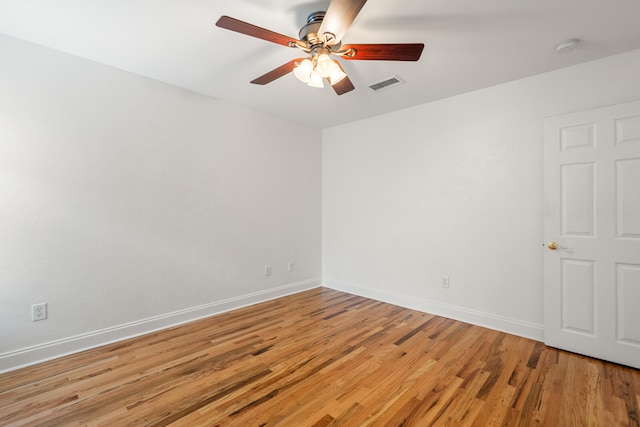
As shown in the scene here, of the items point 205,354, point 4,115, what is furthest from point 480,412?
point 4,115

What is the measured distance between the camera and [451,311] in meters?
3.24

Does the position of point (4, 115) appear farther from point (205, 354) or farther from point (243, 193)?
point (205, 354)

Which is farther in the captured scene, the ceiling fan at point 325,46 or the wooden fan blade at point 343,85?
the wooden fan blade at point 343,85

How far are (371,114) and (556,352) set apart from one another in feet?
10.7

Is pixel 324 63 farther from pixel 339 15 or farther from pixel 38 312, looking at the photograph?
pixel 38 312

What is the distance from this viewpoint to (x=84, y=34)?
7.15 feet

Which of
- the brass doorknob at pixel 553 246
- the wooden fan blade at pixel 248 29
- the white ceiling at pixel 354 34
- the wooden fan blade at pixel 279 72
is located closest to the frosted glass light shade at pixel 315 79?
the wooden fan blade at pixel 279 72

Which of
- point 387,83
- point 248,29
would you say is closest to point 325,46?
point 248,29

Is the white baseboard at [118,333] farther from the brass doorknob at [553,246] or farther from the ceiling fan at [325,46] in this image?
the brass doorknob at [553,246]

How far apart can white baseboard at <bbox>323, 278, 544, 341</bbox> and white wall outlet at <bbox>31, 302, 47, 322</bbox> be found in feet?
10.9

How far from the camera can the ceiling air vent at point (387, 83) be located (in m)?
2.83

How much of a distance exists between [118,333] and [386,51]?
131 inches

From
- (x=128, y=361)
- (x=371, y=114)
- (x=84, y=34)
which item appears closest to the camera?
(x=84, y=34)

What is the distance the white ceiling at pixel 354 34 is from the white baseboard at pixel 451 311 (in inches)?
96.2
